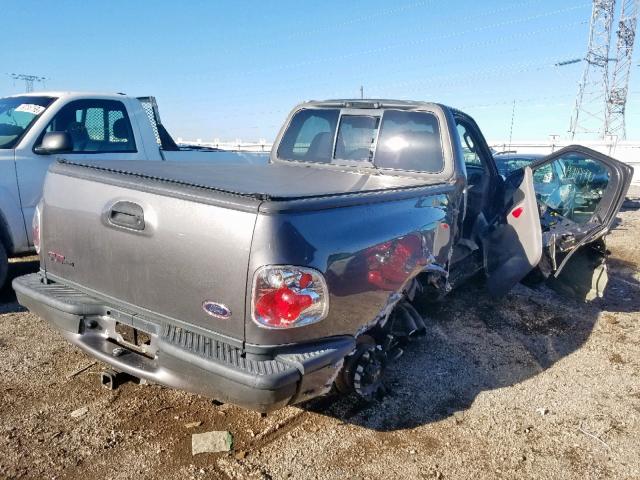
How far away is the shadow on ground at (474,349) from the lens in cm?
309

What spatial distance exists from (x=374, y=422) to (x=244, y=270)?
144cm

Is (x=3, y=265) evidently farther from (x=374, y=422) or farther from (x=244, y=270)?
(x=374, y=422)

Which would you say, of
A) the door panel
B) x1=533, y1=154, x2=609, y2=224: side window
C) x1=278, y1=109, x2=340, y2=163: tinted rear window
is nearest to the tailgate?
x1=278, y1=109, x2=340, y2=163: tinted rear window

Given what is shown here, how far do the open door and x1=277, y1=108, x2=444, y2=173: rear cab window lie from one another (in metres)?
1.01

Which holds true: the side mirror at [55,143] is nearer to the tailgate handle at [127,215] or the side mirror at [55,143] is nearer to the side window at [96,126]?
the side window at [96,126]

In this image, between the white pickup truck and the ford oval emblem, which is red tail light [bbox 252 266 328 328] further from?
the white pickup truck

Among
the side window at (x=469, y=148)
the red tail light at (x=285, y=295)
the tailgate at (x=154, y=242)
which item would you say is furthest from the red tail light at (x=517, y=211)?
the tailgate at (x=154, y=242)

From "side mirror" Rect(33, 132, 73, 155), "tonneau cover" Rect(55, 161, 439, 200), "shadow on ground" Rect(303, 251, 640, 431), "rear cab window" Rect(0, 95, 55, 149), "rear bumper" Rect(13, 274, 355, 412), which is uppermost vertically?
"rear cab window" Rect(0, 95, 55, 149)

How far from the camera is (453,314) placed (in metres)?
4.89

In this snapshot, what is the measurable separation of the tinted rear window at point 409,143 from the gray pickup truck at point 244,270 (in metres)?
0.03

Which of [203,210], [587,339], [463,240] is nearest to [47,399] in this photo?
[203,210]

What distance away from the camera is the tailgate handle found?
2402 mm

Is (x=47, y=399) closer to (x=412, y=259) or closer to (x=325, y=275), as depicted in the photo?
(x=325, y=275)

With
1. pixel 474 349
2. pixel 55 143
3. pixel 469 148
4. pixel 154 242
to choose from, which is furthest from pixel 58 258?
pixel 469 148
